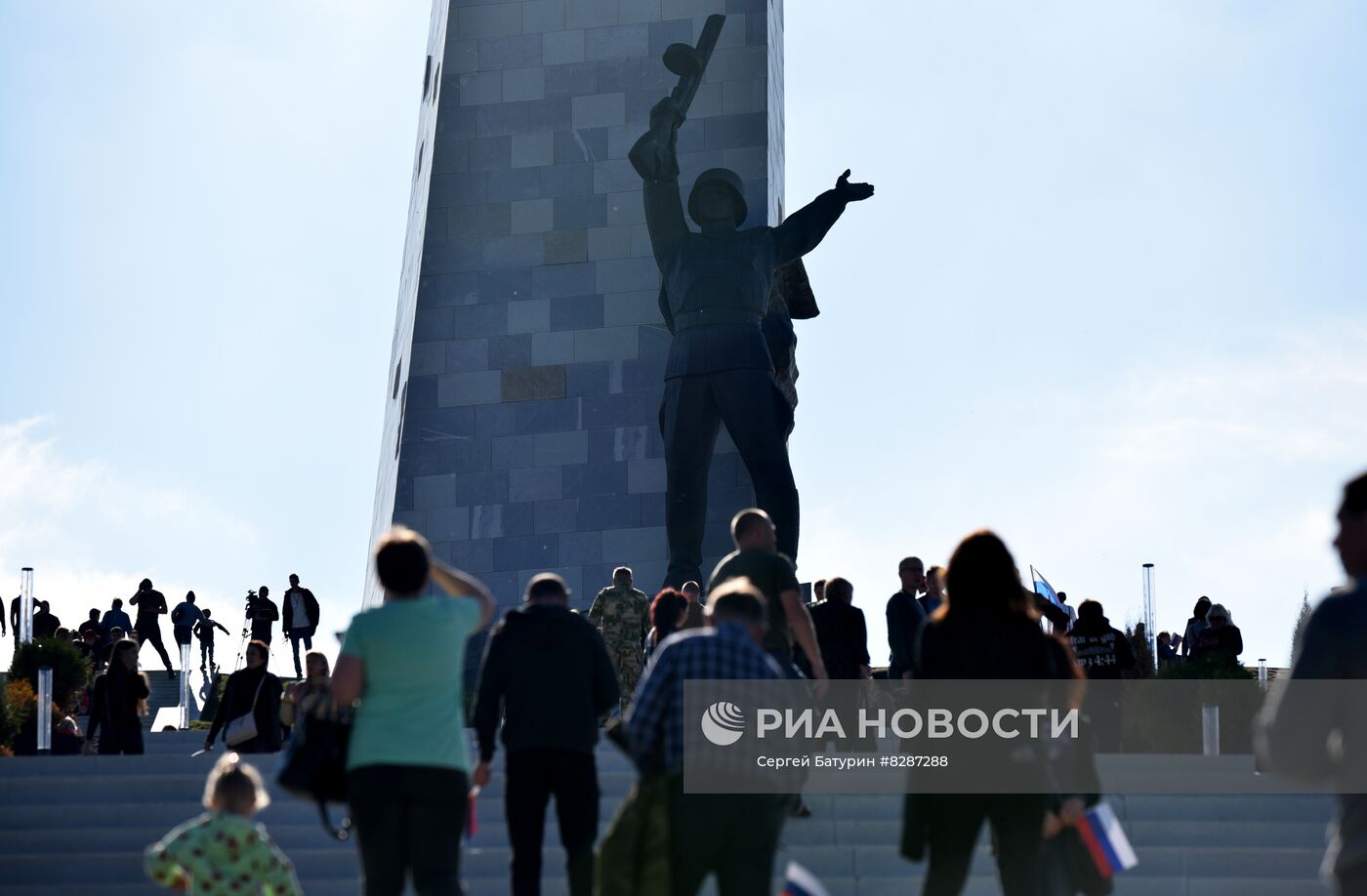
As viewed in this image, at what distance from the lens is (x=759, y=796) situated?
5.49 metres

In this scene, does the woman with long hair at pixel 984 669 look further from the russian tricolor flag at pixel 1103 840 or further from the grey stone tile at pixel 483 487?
the grey stone tile at pixel 483 487

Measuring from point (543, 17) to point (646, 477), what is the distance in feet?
15.8

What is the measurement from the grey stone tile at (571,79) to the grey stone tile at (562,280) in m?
1.77

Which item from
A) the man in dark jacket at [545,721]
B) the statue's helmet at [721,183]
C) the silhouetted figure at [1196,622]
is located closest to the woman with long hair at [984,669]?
the man in dark jacket at [545,721]

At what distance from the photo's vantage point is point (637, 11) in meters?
19.0

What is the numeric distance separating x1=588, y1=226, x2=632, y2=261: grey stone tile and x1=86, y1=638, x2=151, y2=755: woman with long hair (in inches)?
297

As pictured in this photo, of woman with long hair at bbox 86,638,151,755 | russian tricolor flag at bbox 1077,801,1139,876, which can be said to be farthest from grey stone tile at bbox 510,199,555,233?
russian tricolor flag at bbox 1077,801,1139,876

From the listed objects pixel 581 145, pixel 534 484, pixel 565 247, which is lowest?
pixel 534 484

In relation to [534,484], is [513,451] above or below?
above

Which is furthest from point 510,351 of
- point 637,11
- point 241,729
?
point 241,729

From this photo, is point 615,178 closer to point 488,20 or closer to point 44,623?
point 488,20

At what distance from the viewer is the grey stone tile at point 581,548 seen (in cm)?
1750

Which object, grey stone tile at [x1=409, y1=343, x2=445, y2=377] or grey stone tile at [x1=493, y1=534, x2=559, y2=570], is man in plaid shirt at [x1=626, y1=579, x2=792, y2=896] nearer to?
grey stone tile at [x1=493, y1=534, x2=559, y2=570]

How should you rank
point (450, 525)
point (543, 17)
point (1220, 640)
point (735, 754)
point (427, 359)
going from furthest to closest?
point (543, 17)
point (427, 359)
point (450, 525)
point (1220, 640)
point (735, 754)
